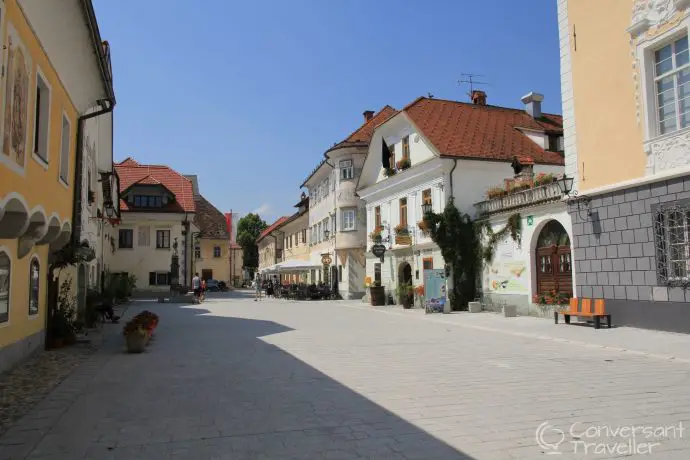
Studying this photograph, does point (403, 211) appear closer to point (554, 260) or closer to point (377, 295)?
point (377, 295)

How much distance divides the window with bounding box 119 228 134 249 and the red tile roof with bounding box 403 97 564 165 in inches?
946

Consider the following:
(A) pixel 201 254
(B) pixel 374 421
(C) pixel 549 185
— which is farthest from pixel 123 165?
(B) pixel 374 421

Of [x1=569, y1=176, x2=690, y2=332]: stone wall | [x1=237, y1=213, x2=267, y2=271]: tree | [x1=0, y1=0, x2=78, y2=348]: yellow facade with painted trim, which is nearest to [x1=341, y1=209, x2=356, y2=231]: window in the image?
[x1=569, y1=176, x2=690, y2=332]: stone wall

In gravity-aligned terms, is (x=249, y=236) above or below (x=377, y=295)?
above

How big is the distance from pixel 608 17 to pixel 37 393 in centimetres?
1559

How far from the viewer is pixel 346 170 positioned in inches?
1373

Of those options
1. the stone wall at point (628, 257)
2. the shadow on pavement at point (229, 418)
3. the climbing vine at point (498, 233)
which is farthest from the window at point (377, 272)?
the shadow on pavement at point (229, 418)

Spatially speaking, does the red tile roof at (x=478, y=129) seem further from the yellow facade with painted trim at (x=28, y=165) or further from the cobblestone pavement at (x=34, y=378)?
the cobblestone pavement at (x=34, y=378)

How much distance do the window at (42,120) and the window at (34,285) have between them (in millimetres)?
2239

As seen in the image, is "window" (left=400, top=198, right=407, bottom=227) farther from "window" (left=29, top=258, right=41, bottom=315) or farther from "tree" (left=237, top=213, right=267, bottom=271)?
"tree" (left=237, top=213, right=267, bottom=271)

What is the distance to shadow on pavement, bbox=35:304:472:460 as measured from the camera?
4.77 m

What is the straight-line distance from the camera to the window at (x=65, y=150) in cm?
1152

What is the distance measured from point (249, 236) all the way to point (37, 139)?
77808 millimetres

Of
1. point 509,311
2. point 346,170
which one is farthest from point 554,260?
point 346,170
